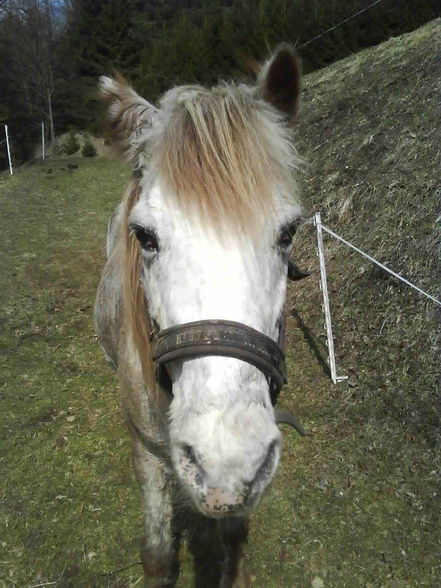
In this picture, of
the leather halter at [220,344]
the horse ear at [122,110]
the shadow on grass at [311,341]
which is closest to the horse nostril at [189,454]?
the leather halter at [220,344]

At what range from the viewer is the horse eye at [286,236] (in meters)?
1.80

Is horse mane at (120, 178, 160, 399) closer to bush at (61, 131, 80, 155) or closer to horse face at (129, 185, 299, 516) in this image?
horse face at (129, 185, 299, 516)

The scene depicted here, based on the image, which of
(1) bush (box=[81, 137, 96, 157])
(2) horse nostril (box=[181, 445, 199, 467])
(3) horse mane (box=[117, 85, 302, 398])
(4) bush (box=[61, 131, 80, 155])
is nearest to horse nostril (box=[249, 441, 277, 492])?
(2) horse nostril (box=[181, 445, 199, 467])

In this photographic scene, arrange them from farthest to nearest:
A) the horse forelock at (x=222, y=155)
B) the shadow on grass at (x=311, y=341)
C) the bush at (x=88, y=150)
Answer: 1. the bush at (x=88, y=150)
2. the shadow on grass at (x=311, y=341)
3. the horse forelock at (x=222, y=155)

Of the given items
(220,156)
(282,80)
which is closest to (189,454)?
(220,156)

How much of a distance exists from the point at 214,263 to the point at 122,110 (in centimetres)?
126

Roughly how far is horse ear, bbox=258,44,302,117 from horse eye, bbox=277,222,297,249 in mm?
691

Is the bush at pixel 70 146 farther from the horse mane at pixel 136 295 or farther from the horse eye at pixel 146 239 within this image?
the horse eye at pixel 146 239

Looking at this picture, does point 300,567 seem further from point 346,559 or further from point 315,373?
point 315,373

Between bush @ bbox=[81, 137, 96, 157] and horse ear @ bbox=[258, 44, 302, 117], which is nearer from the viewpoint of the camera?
horse ear @ bbox=[258, 44, 302, 117]

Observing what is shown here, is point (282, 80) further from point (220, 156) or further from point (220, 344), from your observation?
point (220, 344)

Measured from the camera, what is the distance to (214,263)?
5.09 feet

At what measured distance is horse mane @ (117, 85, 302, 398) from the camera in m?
1.68

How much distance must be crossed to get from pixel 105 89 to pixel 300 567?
343 centimetres
